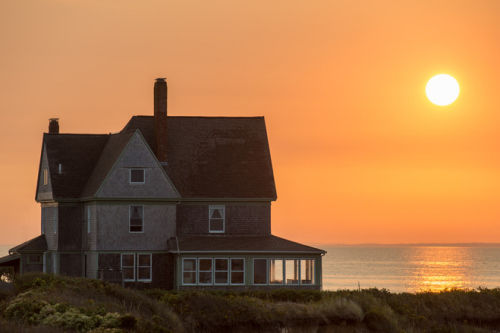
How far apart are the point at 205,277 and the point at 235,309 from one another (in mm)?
13397

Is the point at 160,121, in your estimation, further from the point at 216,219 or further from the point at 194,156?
the point at 216,219

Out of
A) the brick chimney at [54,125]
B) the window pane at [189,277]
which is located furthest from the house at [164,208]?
the brick chimney at [54,125]

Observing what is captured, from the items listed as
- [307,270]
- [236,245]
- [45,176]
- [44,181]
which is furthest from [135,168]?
[307,270]

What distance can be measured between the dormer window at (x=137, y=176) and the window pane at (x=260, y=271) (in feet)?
27.6

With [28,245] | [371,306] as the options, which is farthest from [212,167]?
[371,306]

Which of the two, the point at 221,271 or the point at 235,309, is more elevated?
the point at 221,271

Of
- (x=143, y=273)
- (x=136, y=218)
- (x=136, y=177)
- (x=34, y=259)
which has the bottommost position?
(x=143, y=273)

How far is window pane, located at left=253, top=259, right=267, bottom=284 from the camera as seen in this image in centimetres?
5872

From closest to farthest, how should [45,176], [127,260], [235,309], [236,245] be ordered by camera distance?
1. [235,309]
2. [236,245]
3. [127,260]
4. [45,176]

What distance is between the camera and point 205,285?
5784 centimetres

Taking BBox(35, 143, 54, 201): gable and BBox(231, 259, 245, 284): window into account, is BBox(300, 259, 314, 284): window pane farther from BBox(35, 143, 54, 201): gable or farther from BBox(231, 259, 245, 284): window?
BBox(35, 143, 54, 201): gable

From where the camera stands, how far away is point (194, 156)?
63812 mm

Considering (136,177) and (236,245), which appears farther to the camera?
(136,177)

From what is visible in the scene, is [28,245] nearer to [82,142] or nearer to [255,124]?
[82,142]
